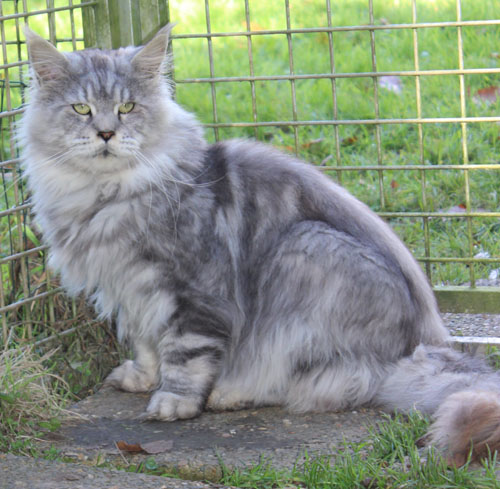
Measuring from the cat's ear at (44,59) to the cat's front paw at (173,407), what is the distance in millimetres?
1381

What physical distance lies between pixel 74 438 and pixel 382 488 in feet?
4.15

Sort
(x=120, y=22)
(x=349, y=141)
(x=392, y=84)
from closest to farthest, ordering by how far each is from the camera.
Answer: (x=120, y=22) < (x=349, y=141) < (x=392, y=84)

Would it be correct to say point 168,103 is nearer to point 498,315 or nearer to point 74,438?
point 74,438

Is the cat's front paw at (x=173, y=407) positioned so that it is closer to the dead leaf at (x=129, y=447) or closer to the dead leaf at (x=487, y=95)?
the dead leaf at (x=129, y=447)

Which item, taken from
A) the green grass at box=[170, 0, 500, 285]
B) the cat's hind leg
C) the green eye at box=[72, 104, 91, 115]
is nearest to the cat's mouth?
the green eye at box=[72, 104, 91, 115]

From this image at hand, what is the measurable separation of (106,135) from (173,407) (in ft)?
3.70

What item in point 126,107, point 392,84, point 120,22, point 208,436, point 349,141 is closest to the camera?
point 208,436

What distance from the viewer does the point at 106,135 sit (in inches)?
132

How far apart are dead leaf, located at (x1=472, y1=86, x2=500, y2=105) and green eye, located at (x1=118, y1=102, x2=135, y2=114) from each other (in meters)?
3.12

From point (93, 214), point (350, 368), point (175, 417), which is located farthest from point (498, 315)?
point (93, 214)

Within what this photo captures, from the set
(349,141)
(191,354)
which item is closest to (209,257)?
(191,354)

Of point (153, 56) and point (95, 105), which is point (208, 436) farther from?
point (153, 56)

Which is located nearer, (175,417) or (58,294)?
(175,417)

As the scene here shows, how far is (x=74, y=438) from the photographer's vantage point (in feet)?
11.0
